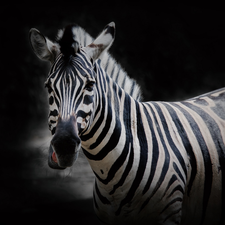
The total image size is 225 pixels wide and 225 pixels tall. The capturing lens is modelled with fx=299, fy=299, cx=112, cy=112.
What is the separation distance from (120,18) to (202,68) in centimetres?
198

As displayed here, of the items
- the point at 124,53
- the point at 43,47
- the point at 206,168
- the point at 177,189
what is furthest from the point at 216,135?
the point at 124,53

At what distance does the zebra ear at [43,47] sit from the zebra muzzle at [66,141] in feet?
2.14

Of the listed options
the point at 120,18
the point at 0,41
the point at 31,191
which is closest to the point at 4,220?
the point at 31,191

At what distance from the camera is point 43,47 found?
7.93 ft

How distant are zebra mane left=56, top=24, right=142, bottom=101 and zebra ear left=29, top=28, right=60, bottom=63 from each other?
0.08 meters

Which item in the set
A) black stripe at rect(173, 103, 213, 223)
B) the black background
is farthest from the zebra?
the black background

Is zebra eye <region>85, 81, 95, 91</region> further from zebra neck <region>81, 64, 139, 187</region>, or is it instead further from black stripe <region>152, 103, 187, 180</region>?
black stripe <region>152, 103, 187, 180</region>

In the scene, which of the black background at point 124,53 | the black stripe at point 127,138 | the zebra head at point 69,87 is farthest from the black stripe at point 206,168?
the black background at point 124,53

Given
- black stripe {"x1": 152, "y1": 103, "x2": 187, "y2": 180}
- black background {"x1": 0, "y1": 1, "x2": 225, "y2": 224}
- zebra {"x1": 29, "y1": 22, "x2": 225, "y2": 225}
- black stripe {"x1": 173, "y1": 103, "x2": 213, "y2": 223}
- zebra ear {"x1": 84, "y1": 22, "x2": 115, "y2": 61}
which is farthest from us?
black background {"x1": 0, "y1": 1, "x2": 225, "y2": 224}

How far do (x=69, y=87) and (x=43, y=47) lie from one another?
476 mm

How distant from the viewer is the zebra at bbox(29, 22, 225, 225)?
223 centimetres

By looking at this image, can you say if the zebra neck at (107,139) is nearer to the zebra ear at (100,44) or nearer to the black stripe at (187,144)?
the zebra ear at (100,44)

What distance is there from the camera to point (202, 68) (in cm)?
623

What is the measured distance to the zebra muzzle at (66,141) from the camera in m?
2.01
